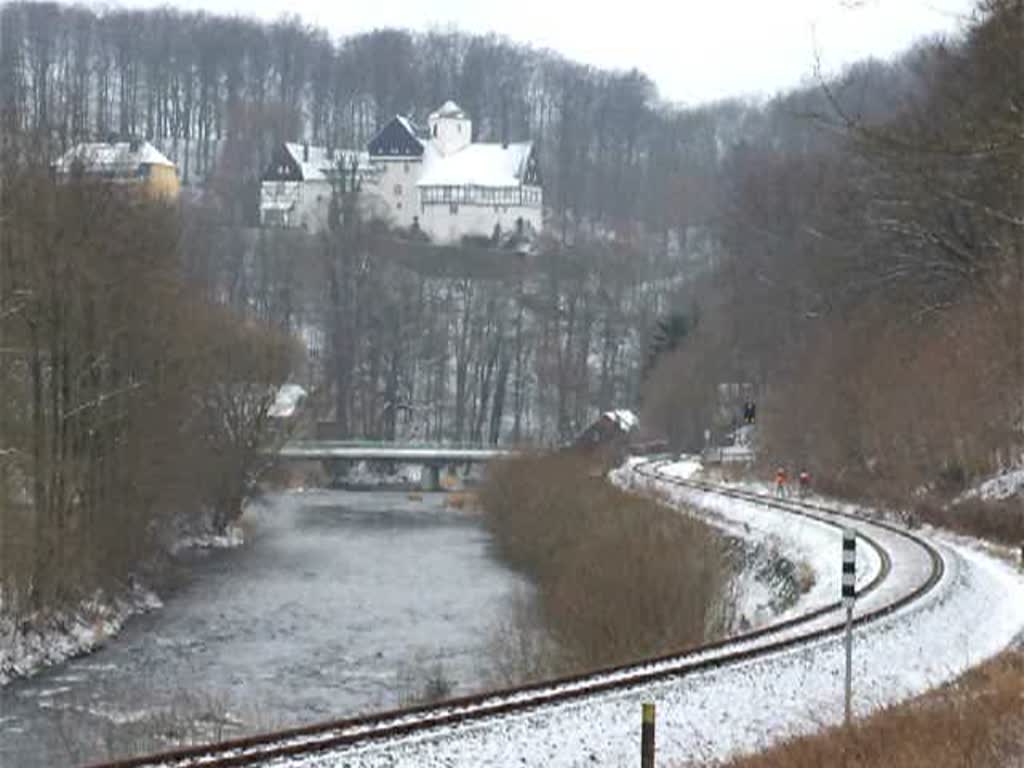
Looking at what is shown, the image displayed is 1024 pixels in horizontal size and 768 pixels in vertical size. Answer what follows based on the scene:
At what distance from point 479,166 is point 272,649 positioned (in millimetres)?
113760

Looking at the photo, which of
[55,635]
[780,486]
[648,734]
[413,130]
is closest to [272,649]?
[55,635]

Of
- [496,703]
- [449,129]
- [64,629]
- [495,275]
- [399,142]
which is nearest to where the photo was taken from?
[496,703]

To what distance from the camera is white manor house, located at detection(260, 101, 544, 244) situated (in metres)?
137

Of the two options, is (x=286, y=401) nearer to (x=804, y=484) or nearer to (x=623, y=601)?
(x=804, y=484)

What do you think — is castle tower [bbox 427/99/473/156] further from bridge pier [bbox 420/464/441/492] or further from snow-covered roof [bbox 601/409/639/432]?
bridge pier [bbox 420/464/441/492]

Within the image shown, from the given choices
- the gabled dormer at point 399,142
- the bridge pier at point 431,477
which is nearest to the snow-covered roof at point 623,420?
the bridge pier at point 431,477

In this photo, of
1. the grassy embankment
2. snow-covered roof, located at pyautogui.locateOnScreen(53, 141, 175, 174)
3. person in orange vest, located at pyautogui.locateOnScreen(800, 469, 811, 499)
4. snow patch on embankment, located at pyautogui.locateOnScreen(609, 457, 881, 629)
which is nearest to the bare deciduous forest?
A: snow-covered roof, located at pyautogui.locateOnScreen(53, 141, 175, 174)

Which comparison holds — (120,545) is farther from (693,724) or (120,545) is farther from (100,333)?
(693,724)

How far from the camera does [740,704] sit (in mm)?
15711

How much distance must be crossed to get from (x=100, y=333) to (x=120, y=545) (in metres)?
5.73

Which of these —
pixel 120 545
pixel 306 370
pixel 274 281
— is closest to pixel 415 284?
pixel 274 281

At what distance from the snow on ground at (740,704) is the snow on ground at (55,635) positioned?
631 inches

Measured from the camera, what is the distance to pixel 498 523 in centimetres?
5466

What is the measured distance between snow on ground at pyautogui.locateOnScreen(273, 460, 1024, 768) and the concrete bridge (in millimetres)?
61066
